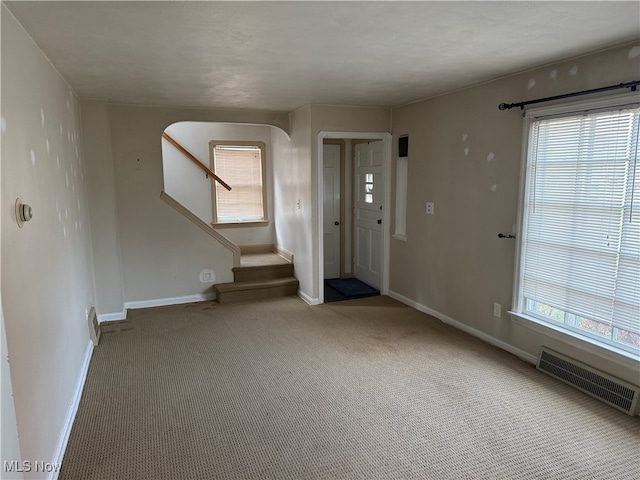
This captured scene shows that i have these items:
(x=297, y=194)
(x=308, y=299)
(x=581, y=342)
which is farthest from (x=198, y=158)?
(x=581, y=342)

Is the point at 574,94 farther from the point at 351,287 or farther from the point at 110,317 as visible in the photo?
the point at 110,317

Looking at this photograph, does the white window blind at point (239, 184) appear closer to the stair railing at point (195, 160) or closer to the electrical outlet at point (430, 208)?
the stair railing at point (195, 160)

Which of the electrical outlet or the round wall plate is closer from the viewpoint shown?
the round wall plate

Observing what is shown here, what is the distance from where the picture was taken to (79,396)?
9.29ft

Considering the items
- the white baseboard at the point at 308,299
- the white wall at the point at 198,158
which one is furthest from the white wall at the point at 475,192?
the white wall at the point at 198,158

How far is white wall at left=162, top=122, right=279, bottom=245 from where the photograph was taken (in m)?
5.80

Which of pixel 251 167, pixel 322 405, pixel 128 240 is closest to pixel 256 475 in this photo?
pixel 322 405

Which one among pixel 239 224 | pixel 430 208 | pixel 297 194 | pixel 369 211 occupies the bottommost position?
pixel 239 224

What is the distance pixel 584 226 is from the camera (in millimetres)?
2836

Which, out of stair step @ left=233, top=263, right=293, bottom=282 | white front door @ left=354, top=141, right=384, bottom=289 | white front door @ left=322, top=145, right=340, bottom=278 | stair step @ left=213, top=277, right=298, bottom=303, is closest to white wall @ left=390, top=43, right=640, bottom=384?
white front door @ left=354, top=141, right=384, bottom=289

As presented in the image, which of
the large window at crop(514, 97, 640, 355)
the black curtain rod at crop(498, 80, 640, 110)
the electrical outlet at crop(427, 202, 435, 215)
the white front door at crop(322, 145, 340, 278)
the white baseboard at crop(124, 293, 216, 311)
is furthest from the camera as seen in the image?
the white front door at crop(322, 145, 340, 278)

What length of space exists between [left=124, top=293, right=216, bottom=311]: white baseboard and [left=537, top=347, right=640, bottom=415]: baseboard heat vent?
12.1 ft
